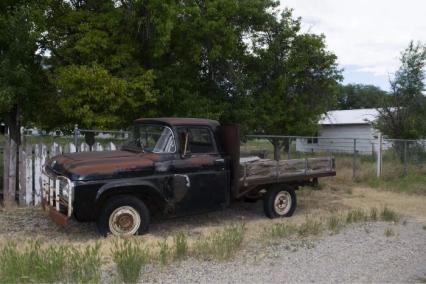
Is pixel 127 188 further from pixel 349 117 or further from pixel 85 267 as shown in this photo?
pixel 349 117

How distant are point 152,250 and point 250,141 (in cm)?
971

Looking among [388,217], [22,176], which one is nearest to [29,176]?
[22,176]

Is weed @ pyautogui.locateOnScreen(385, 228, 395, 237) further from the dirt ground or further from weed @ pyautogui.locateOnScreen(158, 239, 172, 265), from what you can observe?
weed @ pyautogui.locateOnScreen(158, 239, 172, 265)

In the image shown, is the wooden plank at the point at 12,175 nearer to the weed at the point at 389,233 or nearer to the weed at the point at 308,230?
the weed at the point at 308,230

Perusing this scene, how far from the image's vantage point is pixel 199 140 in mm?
9180

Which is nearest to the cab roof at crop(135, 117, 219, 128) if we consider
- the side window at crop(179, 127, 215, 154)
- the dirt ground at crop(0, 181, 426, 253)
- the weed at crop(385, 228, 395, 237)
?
the side window at crop(179, 127, 215, 154)

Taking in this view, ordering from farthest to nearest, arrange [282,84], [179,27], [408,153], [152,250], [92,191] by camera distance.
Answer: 1. [282,84]
2. [408,153]
3. [179,27]
4. [92,191]
5. [152,250]

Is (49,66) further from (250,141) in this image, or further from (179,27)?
(250,141)

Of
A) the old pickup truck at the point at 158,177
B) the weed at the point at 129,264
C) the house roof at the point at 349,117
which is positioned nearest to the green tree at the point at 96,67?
the old pickup truck at the point at 158,177

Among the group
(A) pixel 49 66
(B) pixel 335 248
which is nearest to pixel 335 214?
(B) pixel 335 248

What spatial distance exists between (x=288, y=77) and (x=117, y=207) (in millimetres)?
14259

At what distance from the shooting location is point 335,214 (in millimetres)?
10836

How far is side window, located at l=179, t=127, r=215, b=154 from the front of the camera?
900 cm

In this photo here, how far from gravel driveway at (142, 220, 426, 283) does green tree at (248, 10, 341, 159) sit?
1238cm
